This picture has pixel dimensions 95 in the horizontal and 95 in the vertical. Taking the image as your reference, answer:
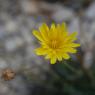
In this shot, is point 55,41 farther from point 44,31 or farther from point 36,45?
point 36,45

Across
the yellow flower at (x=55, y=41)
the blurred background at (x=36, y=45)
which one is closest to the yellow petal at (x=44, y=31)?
the yellow flower at (x=55, y=41)

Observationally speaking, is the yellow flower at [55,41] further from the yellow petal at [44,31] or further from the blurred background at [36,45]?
the blurred background at [36,45]

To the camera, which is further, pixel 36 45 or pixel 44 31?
pixel 36 45

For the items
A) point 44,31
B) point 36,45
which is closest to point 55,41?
point 44,31

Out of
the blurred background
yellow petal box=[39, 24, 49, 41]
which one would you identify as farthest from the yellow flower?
the blurred background

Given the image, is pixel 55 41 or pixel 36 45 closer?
pixel 55 41
